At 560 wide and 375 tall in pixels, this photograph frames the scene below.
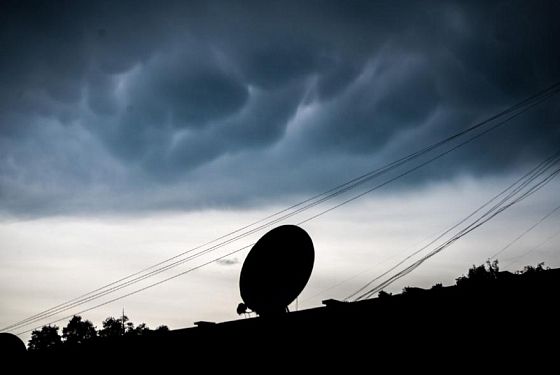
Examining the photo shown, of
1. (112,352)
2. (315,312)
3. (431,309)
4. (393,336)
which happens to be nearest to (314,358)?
(315,312)

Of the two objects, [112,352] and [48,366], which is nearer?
[112,352]

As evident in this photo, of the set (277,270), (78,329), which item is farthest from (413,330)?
(78,329)

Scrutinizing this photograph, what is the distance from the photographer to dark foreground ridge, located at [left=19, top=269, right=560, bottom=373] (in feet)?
22.1

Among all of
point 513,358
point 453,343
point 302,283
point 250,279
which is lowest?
point 513,358

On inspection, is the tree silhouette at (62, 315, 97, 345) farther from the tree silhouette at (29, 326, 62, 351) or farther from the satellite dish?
the satellite dish

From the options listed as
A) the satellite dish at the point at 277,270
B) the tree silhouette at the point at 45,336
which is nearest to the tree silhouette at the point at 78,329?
the tree silhouette at the point at 45,336

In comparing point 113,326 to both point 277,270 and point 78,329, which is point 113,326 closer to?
point 78,329

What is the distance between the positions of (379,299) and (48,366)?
10.8 metres

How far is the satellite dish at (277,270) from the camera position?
9.68 meters

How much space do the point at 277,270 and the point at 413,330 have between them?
3.88m

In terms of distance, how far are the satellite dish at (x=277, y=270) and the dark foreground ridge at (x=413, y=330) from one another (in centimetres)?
89

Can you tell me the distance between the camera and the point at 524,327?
6832mm

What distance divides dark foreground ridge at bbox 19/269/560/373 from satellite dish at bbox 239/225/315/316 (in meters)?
0.89

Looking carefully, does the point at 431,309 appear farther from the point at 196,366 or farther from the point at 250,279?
the point at 196,366
